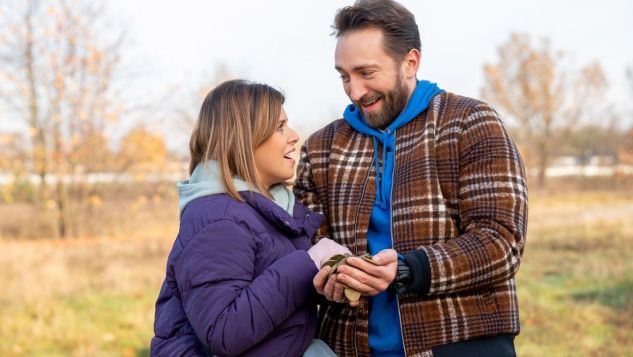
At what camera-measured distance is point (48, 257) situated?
441 inches

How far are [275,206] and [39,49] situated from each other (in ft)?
47.8

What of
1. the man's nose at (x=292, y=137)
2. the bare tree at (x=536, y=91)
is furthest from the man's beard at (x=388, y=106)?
the bare tree at (x=536, y=91)

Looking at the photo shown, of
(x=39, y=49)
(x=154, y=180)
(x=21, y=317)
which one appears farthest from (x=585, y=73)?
(x=21, y=317)

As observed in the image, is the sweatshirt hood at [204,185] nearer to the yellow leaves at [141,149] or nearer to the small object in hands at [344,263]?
the small object in hands at [344,263]

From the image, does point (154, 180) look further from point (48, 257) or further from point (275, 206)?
point (275, 206)

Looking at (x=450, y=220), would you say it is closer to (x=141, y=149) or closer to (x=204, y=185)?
(x=204, y=185)

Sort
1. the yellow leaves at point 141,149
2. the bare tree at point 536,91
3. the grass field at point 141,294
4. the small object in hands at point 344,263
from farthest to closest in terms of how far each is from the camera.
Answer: the bare tree at point 536,91, the yellow leaves at point 141,149, the grass field at point 141,294, the small object in hands at point 344,263

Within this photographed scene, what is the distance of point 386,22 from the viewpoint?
2.81m

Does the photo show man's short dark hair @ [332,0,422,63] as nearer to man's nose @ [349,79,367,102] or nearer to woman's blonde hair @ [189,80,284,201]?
man's nose @ [349,79,367,102]

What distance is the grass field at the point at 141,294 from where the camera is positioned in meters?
6.60

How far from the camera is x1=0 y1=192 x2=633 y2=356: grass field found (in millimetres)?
6602

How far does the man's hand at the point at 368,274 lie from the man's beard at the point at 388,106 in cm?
72

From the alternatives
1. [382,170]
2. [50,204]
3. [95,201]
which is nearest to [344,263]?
[382,170]

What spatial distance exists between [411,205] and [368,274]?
0.42 m
